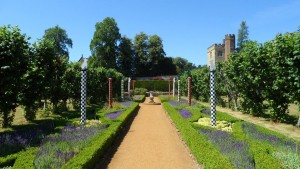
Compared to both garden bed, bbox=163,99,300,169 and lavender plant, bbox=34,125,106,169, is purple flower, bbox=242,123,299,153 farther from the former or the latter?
lavender plant, bbox=34,125,106,169

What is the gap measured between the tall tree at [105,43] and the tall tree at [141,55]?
6.29 metres

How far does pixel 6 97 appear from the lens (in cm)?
1194

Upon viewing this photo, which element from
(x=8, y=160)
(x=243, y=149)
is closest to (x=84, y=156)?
(x=8, y=160)

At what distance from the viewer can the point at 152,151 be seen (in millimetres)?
10078

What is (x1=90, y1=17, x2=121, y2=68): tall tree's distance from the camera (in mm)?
61394

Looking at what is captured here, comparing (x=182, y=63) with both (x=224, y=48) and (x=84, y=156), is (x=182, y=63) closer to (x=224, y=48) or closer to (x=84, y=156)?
(x=224, y=48)

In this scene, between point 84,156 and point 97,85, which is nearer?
point 84,156

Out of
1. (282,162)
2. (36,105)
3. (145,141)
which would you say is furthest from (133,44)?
(282,162)

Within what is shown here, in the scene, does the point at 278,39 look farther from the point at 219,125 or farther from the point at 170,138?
the point at 170,138

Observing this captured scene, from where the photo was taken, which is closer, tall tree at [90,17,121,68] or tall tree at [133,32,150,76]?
tall tree at [90,17,121,68]

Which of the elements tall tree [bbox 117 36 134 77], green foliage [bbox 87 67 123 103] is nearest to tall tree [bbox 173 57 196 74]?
tall tree [bbox 117 36 134 77]

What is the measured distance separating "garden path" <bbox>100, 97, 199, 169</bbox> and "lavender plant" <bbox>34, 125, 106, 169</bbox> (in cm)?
109

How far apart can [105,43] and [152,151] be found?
53.6 meters

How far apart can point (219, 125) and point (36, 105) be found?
29.3 feet
